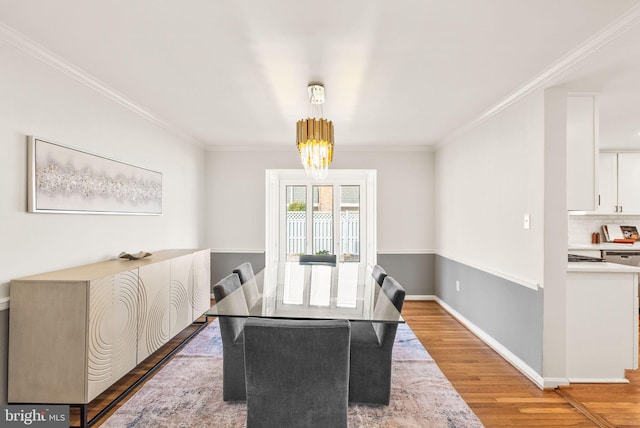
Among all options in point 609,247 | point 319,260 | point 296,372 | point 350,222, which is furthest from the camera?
point 350,222

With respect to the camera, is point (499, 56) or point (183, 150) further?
point (183, 150)

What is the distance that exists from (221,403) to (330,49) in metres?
2.52

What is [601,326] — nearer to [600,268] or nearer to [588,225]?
[600,268]

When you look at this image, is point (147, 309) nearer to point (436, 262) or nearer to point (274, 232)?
point (274, 232)

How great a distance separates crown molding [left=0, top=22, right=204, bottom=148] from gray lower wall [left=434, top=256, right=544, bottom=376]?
3930mm

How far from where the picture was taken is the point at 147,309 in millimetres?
2842

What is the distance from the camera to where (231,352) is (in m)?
2.38

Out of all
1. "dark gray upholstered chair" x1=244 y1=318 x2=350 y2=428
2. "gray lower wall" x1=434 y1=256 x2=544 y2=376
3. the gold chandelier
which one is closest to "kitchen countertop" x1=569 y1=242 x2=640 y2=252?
"gray lower wall" x1=434 y1=256 x2=544 y2=376

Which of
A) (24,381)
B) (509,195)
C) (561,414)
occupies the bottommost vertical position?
(561,414)

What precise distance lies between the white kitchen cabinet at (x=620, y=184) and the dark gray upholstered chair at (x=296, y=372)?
5.56 metres

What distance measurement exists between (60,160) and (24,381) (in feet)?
4.78

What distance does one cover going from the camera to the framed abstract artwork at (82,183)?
2.31 metres

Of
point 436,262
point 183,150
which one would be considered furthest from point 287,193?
point 436,262

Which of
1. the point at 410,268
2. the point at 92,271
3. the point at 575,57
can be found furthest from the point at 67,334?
the point at 410,268
